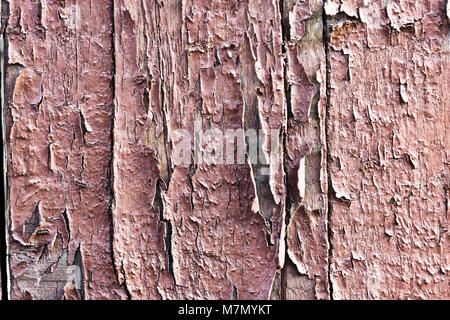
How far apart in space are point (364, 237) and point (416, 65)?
275 mm

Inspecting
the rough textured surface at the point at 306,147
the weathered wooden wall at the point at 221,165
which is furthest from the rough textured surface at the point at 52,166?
the rough textured surface at the point at 306,147

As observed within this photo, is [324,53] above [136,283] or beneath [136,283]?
above

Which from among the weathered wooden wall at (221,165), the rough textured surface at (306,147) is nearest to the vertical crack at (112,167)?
the weathered wooden wall at (221,165)

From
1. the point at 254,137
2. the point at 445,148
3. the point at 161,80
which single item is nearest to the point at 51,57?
the point at 161,80

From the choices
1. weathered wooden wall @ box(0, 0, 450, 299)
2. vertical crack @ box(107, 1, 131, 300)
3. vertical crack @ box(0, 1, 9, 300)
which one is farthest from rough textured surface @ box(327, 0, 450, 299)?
vertical crack @ box(0, 1, 9, 300)

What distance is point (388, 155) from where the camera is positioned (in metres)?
0.54

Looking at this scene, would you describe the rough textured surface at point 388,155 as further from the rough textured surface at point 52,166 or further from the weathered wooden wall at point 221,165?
the rough textured surface at point 52,166

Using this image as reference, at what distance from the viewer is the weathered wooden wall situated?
54cm

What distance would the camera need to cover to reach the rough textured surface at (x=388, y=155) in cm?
53

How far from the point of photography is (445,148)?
1.76ft

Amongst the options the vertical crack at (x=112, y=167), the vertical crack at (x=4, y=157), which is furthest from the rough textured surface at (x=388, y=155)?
the vertical crack at (x=4, y=157)

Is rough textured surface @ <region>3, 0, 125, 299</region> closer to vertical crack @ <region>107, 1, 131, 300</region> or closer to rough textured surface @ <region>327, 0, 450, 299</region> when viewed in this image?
vertical crack @ <region>107, 1, 131, 300</region>

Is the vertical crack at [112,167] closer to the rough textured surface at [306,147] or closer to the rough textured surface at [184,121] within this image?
the rough textured surface at [184,121]

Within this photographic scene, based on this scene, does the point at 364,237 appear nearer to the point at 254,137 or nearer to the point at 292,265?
the point at 292,265
